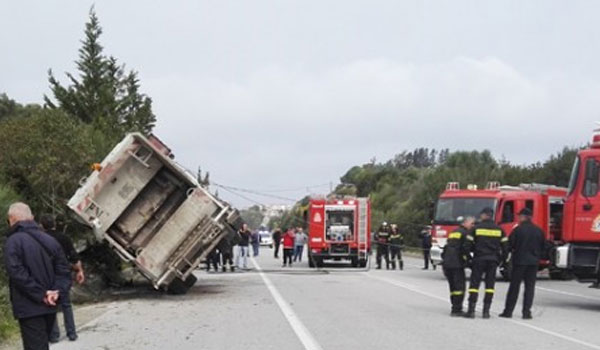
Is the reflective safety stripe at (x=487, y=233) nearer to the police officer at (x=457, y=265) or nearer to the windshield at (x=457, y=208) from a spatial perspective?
the police officer at (x=457, y=265)

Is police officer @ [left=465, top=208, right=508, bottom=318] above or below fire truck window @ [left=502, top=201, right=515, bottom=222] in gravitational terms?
below

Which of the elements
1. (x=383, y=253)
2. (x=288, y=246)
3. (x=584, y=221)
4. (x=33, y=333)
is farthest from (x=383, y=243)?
(x=33, y=333)

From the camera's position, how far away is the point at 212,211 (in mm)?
16078

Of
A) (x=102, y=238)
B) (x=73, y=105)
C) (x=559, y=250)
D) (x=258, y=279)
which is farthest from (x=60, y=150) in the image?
(x=73, y=105)

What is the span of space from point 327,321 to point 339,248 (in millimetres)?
16695

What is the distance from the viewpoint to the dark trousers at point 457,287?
12883mm

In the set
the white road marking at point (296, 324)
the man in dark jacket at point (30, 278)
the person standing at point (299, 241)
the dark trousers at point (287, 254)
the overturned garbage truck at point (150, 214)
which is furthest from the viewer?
the person standing at point (299, 241)

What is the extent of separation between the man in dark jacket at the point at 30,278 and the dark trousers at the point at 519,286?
838 centimetres

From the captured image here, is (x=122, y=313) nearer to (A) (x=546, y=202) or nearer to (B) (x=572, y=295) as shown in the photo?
(B) (x=572, y=295)

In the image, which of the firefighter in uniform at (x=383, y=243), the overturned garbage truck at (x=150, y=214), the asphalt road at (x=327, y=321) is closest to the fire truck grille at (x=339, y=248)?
the firefighter in uniform at (x=383, y=243)

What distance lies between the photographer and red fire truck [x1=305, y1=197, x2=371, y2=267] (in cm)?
2845

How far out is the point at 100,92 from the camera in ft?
157

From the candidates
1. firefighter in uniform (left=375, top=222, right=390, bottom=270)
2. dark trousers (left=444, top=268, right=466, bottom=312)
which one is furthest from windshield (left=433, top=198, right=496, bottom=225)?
dark trousers (left=444, top=268, right=466, bottom=312)

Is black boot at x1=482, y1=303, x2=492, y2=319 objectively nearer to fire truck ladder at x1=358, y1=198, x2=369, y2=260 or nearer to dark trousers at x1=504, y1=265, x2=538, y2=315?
dark trousers at x1=504, y1=265, x2=538, y2=315
